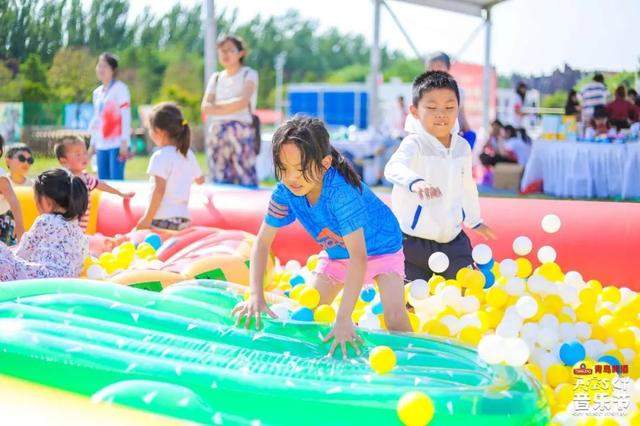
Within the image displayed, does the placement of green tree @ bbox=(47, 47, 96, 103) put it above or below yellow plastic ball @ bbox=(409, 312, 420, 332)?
above

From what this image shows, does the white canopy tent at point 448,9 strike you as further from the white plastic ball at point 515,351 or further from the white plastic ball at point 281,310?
the white plastic ball at point 515,351

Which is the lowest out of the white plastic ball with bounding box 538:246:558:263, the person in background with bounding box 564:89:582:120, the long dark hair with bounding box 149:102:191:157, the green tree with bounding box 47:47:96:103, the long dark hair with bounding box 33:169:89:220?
the white plastic ball with bounding box 538:246:558:263

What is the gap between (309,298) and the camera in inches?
101

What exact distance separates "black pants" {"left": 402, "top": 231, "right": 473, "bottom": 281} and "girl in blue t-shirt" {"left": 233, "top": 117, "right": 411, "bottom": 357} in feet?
1.62

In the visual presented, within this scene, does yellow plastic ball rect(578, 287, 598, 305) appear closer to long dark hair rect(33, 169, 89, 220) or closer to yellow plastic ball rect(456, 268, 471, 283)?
yellow plastic ball rect(456, 268, 471, 283)

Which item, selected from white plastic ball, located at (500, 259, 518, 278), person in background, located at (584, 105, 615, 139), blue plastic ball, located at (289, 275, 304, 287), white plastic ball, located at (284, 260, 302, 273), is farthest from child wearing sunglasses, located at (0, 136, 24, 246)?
person in background, located at (584, 105, 615, 139)

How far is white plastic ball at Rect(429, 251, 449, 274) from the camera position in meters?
2.95

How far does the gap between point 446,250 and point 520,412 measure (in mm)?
Result: 1316

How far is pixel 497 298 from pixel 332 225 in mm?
641

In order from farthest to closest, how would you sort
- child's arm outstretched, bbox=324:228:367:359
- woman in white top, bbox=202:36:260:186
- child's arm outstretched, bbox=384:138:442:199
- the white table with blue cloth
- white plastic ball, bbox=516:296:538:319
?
the white table with blue cloth < woman in white top, bbox=202:36:260:186 < child's arm outstretched, bbox=384:138:442:199 < white plastic ball, bbox=516:296:538:319 < child's arm outstretched, bbox=324:228:367:359

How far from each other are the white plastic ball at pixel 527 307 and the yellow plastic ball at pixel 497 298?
193 millimetres

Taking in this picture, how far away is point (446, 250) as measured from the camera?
3053mm

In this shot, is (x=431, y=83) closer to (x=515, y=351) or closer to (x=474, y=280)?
(x=474, y=280)

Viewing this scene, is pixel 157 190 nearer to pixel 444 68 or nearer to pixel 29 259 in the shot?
pixel 29 259
